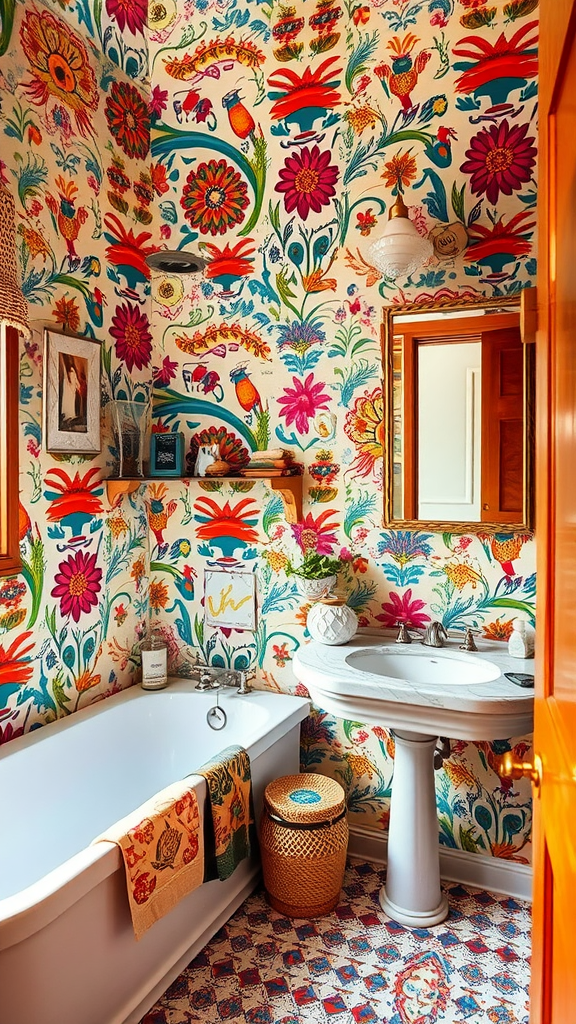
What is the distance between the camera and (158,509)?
112 inches

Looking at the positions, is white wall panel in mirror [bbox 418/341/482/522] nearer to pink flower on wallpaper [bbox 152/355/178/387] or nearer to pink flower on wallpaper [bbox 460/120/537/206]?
pink flower on wallpaper [bbox 460/120/537/206]

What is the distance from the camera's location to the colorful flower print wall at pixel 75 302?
2.16 metres

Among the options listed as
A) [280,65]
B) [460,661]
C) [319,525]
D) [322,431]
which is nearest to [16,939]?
[460,661]

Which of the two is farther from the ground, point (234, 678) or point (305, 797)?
point (234, 678)

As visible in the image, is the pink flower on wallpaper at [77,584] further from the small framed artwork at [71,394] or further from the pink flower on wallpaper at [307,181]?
the pink flower on wallpaper at [307,181]

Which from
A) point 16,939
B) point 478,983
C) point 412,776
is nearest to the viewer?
point 16,939

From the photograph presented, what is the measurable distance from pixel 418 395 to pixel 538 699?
4.64 ft

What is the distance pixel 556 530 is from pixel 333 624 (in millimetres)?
1472

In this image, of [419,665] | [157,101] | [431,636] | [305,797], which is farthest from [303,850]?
[157,101]

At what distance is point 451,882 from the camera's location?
7.45ft

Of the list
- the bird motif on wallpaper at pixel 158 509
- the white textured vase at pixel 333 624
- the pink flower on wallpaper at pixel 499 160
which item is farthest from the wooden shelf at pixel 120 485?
the pink flower on wallpaper at pixel 499 160

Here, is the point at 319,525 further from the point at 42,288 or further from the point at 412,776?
the point at 42,288

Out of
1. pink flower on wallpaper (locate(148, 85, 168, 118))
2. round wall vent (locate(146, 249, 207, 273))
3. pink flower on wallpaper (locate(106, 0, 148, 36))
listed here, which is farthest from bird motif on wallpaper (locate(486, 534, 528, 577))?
Result: pink flower on wallpaper (locate(106, 0, 148, 36))

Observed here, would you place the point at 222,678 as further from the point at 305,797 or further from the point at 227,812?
the point at 227,812
